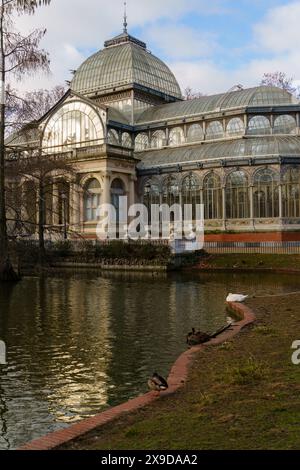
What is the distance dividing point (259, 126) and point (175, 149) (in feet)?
26.9

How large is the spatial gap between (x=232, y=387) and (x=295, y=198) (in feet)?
124

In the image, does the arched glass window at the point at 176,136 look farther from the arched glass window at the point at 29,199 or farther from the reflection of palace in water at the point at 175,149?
the arched glass window at the point at 29,199

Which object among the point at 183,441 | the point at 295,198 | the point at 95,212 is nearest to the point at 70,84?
the point at 95,212

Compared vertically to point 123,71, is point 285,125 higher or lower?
lower

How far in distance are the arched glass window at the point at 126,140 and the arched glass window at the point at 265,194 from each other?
15.2 meters

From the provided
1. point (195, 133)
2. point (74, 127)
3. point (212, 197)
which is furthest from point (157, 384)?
point (74, 127)

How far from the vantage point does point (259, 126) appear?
4728 centimetres

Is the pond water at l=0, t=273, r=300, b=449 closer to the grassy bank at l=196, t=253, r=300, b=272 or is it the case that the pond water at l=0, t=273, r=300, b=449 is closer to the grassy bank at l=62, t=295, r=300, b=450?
the grassy bank at l=62, t=295, r=300, b=450

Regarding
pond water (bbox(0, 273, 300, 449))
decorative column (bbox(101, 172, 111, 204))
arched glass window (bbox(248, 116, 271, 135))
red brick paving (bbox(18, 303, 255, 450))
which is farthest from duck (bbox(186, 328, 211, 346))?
arched glass window (bbox(248, 116, 271, 135))

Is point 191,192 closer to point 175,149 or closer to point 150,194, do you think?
point 150,194

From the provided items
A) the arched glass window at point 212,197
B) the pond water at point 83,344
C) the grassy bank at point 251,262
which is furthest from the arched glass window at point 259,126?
the pond water at point 83,344

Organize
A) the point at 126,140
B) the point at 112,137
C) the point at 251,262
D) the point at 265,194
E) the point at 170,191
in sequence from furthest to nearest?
the point at 126,140, the point at 112,137, the point at 170,191, the point at 265,194, the point at 251,262

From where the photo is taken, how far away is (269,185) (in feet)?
143
